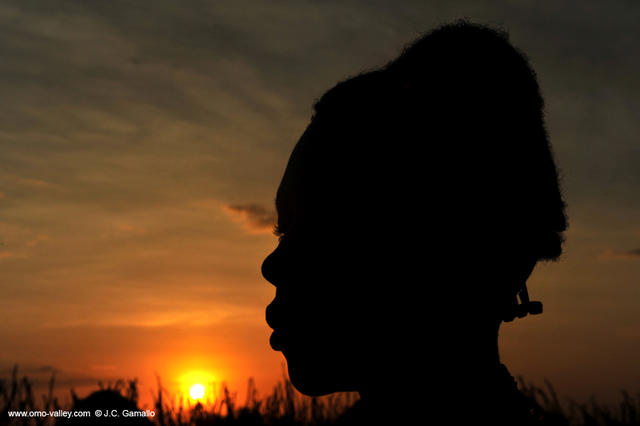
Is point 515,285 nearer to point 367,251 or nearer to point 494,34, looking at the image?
point 367,251

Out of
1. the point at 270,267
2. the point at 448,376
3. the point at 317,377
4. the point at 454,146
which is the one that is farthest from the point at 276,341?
the point at 454,146

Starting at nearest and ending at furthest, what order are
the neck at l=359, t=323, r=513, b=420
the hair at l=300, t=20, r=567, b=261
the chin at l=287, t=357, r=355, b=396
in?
the neck at l=359, t=323, r=513, b=420 < the hair at l=300, t=20, r=567, b=261 < the chin at l=287, t=357, r=355, b=396

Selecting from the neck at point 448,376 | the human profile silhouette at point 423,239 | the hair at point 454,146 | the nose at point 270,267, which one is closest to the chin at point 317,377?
the human profile silhouette at point 423,239

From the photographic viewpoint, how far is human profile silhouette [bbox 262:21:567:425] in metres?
4.07

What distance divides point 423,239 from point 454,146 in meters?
0.54

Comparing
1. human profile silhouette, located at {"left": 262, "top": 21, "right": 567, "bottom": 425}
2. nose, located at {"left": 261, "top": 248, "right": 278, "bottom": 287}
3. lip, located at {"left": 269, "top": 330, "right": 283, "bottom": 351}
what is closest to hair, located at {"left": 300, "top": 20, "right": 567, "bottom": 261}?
human profile silhouette, located at {"left": 262, "top": 21, "right": 567, "bottom": 425}

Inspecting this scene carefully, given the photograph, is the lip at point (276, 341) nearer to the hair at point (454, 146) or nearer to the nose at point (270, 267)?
the nose at point (270, 267)

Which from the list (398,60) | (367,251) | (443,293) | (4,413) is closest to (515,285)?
(443,293)

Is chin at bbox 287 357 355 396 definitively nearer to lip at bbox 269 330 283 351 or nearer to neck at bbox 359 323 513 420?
lip at bbox 269 330 283 351

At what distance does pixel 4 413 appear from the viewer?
6965 millimetres

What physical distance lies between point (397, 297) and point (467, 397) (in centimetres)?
64

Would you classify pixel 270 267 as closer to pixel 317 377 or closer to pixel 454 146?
pixel 317 377

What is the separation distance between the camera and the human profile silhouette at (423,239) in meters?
4.07

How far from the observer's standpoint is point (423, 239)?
13.4 feet
